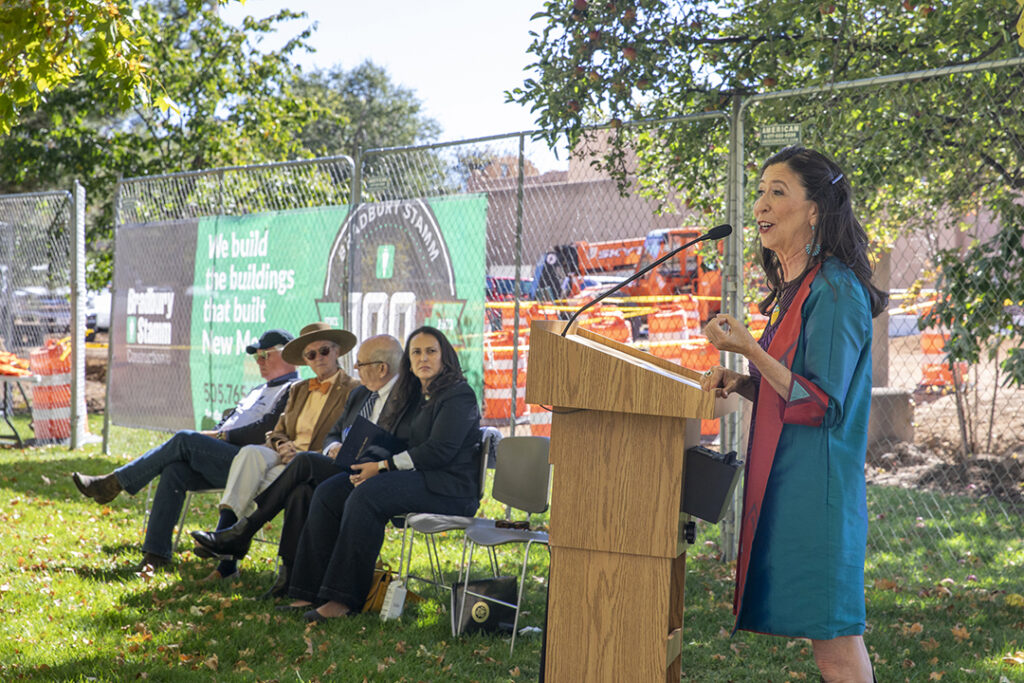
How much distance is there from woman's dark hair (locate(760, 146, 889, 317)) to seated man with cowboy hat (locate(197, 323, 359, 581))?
13.7ft

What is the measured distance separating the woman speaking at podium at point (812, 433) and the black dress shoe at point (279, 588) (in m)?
3.40

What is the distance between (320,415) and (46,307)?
21.8ft

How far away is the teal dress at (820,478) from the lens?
2539mm

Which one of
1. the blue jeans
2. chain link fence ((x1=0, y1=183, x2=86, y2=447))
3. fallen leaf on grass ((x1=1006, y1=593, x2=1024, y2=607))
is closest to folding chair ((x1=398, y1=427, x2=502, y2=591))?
the blue jeans

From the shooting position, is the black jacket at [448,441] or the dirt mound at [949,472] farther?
the dirt mound at [949,472]

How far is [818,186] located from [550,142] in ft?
10.7

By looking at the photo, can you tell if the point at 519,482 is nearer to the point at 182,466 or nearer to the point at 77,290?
the point at 182,466

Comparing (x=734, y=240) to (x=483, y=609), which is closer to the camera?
(x=483, y=609)

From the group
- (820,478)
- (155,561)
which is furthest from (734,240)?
(155,561)

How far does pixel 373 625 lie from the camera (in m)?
5.00

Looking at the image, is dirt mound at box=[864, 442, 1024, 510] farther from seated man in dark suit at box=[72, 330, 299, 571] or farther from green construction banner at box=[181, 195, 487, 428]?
seated man in dark suit at box=[72, 330, 299, 571]

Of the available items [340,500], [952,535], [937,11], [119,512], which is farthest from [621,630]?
[119,512]

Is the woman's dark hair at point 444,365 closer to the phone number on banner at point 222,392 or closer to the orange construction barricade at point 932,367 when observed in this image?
the phone number on banner at point 222,392

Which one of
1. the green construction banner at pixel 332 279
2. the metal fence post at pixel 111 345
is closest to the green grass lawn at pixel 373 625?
the green construction banner at pixel 332 279
